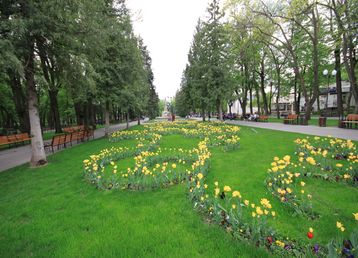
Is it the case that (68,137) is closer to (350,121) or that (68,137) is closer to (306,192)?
(306,192)

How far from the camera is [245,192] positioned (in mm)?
4609

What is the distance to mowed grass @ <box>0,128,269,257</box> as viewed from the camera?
288 cm

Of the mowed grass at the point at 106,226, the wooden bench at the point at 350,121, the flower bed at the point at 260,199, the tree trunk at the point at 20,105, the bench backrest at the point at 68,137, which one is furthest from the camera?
the tree trunk at the point at 20,105

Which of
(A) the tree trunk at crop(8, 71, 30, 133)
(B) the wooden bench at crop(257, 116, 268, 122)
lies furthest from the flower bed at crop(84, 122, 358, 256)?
(B) the wooden bench at crop(257, 116, 268, 122)

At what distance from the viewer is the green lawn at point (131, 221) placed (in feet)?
9.58

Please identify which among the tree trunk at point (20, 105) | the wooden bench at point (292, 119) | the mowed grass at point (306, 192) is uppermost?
the tree trunk at point (20, 105)

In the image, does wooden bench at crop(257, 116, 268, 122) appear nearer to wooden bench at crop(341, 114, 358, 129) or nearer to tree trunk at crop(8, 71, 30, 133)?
wooden bench at crop(341, 114, 358, 129)

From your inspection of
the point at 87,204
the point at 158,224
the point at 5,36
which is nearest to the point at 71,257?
the point at 158,224

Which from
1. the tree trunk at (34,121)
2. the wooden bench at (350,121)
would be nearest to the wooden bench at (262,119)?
the wooden bench at (350,121)

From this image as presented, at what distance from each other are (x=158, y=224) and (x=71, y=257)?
136 centimetres

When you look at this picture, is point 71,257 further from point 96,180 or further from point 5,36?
point 5,36

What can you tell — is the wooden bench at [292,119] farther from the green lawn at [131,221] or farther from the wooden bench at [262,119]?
the green lawn at [131,221]

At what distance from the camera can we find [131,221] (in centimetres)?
366

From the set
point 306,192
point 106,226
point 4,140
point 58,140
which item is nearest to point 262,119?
point 58,140
